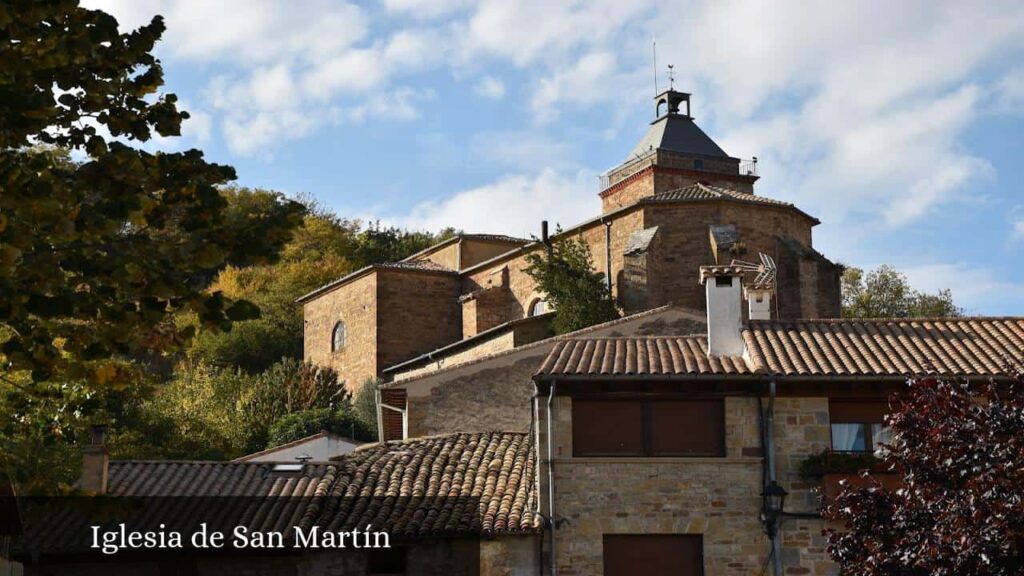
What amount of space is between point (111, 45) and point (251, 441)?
33.1 m

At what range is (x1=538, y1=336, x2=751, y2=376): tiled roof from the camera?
1922 cm

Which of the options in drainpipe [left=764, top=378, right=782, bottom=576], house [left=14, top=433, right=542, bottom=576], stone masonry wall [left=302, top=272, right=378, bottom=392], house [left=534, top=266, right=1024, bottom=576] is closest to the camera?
drainpipe [left=764, top=378, right=782, bottom=576]

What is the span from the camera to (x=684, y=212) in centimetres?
4006

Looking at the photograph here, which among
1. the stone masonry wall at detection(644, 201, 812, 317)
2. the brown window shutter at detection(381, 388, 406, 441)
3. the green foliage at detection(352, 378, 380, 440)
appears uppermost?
the stone masonry wall at detection(644, 201, 812, 317)

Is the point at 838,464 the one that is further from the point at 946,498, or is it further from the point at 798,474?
the point at 946,498

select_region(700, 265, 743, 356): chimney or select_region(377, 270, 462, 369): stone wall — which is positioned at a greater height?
select_region(377, 270, 462, 369): stone wall

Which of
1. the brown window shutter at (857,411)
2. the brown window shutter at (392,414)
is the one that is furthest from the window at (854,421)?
the brown window shutter at (392,414)

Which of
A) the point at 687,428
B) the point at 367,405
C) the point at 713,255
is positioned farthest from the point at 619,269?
the point at 687,428

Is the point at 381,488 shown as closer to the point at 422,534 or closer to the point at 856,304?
the point at 422,534

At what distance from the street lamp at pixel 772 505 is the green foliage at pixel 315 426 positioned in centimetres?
2213

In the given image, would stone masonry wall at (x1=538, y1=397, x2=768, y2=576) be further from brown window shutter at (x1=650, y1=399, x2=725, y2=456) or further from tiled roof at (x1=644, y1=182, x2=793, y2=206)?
tiled roof at (x1=644, y1=182, x2=793, y2=206)

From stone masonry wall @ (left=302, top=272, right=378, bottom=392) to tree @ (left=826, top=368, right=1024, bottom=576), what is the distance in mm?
33868

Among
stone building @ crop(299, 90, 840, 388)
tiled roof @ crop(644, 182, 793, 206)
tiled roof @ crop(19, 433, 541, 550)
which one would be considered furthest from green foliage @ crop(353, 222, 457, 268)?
tiled roof @ crop(19, 433, 541, 550)

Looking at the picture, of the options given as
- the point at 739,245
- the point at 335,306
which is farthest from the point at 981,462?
the point at 335,306
